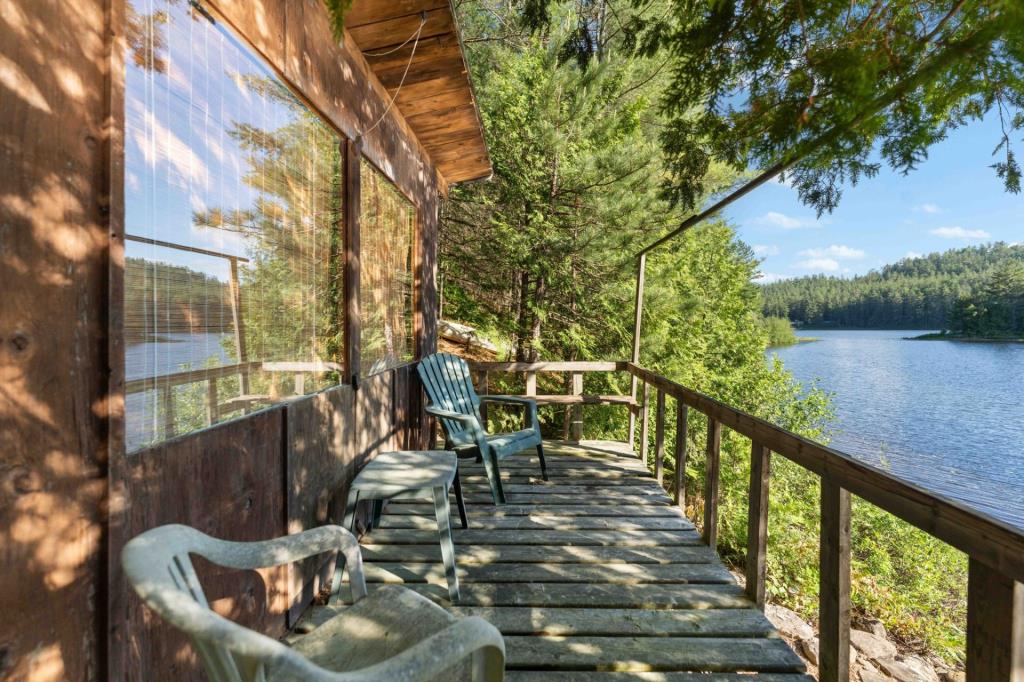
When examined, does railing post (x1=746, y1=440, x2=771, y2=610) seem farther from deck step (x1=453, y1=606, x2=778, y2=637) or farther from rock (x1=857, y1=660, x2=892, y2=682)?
rock (x1=857, y1=660, x2=892, y2=682)

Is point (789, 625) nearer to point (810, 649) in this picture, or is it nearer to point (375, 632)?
point (810, 649)

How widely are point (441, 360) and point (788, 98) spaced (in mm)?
2638

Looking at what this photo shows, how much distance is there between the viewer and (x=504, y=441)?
3107mm

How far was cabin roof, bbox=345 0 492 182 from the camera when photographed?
2281 mm

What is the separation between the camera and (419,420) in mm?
4000

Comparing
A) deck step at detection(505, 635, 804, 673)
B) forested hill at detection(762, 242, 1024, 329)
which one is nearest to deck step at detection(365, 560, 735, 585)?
deck step at detection(505, 635, 804, 673)

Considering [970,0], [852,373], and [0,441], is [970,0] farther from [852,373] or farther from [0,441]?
[852,373]

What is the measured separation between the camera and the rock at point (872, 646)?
3.08 metres

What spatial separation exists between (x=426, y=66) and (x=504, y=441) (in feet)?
7.23

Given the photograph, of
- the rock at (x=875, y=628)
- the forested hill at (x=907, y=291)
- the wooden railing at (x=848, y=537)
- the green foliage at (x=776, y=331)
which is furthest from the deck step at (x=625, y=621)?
the green foliage at (x=776, y=331)

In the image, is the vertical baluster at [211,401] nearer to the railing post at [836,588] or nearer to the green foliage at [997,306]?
the railing post at [836,588]

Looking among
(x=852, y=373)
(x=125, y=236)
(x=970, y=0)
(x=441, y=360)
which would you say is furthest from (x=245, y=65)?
(x=852, y=373)

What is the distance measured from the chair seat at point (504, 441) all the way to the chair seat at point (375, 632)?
180cm

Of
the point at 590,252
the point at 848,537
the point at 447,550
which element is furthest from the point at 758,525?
the point at 590,252
